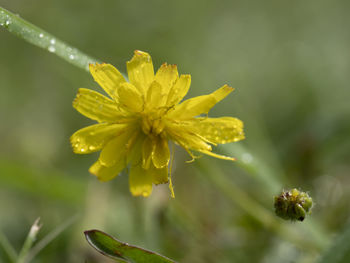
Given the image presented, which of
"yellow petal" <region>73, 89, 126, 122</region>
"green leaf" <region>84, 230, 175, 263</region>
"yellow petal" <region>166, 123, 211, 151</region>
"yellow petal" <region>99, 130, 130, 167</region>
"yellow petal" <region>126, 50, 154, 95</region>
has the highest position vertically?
"yellow petal" <region>126, 50, 154, 95</region>

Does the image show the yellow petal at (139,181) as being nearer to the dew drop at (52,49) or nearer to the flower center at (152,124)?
the flower center at (152,124)

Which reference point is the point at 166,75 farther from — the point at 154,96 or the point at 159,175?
the point at 159,175

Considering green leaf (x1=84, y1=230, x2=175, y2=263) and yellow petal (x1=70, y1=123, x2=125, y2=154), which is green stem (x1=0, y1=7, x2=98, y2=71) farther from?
green leaf (x1=84, y1=230, x2=175, y2=263)

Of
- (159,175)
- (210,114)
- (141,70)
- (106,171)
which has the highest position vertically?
(210,114)

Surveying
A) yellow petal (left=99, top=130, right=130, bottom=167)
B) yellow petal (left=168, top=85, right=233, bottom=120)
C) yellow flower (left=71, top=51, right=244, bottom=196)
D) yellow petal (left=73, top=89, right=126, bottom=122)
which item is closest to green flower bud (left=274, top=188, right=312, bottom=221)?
yellow flower (left=71, top=51, right=244, bottom=196)

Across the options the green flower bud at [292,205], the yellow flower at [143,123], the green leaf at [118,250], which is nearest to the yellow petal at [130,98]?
the yellow flower at [143,123]

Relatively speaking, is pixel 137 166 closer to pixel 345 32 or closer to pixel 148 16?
pixel 148 16

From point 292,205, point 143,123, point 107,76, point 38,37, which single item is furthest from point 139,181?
point 38,37
